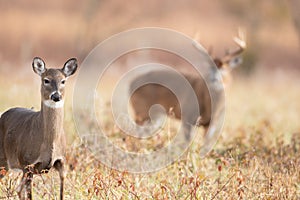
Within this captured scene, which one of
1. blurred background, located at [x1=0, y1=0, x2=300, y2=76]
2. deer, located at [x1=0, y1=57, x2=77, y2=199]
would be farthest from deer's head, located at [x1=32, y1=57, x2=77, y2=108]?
blurred background, located at [x1=0, y1=0, x2=300, y2=76]

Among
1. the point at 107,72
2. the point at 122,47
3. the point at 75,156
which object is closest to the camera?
the point at 75,156

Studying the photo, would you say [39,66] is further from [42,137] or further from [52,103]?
[42,137]

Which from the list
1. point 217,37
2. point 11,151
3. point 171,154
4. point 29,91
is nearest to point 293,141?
point 171,154

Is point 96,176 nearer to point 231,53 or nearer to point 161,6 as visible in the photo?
point 231,53

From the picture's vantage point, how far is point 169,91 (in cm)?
1182

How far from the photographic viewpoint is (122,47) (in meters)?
28.7

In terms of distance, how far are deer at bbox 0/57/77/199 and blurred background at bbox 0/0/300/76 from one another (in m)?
8.21

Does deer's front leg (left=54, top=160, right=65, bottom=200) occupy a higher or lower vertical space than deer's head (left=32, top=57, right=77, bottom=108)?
lower

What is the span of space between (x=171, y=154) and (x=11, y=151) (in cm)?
252

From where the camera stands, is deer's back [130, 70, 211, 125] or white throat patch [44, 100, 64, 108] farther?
deer's back [130, 70, 211, 125]

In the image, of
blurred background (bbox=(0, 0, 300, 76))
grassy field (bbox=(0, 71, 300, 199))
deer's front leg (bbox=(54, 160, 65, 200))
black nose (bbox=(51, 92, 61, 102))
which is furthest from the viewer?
blurred background (bbox=(0, 0, 300, 76))

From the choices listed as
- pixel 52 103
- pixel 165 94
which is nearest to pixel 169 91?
pixel 165 94

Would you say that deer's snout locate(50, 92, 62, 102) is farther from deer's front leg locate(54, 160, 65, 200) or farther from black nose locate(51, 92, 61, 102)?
deer's front leg locate(54, 160, 65, 200)

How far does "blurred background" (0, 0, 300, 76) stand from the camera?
24.8 m
